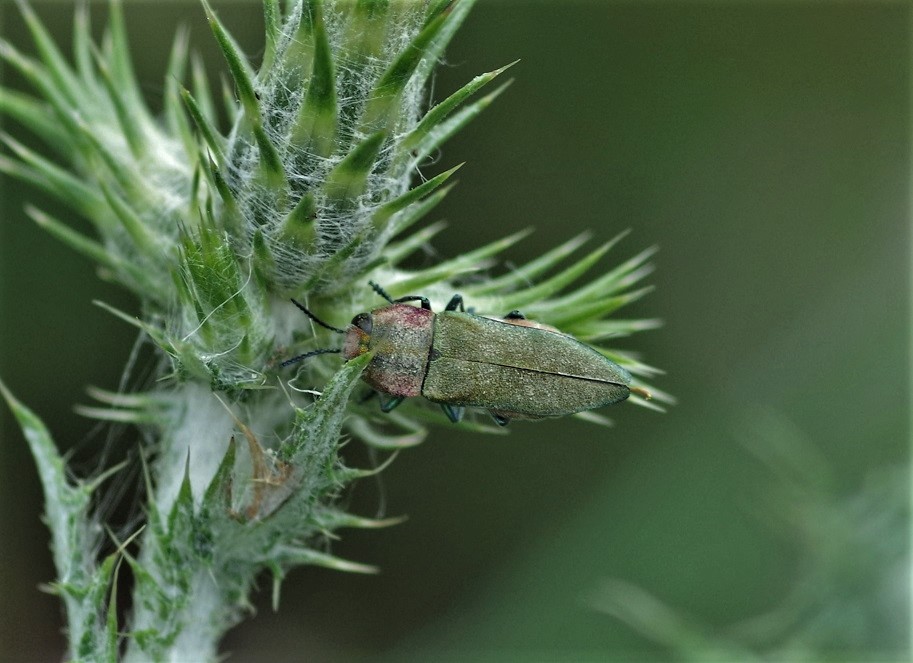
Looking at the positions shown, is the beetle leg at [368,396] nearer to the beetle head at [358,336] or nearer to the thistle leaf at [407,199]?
the beetle head at [358,336]

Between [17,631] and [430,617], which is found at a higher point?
[430,617]

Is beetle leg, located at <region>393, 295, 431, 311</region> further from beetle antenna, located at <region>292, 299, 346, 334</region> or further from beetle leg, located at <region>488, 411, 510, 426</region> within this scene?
beetle leg, located at <region>488, 411, 510, 426</region>

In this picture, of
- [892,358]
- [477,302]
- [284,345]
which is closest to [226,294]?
[284,345]

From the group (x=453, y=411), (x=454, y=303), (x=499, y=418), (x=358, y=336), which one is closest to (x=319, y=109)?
(x=358, y=336)

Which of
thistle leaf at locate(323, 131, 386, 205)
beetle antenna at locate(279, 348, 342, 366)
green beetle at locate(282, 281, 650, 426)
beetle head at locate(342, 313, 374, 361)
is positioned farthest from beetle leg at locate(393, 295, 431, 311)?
thistle leaf at locate(323, 131, 386, 205)

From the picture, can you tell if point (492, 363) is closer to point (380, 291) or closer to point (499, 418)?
point (499, 418)

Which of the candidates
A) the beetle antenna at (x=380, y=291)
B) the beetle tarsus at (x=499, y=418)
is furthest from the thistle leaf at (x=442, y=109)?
the beetle tarsus at (x=499, y=418)

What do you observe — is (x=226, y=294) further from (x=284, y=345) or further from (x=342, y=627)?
(x=342, y=627)
